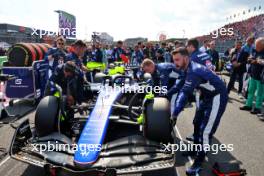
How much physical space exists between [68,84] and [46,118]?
3.59 feet

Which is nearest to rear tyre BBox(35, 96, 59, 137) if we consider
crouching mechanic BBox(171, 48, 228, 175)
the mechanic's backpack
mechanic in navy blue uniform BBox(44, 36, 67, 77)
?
crouching mechanic BBox(171, 48, 228, 175)

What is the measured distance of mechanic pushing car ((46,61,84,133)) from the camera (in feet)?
14.0

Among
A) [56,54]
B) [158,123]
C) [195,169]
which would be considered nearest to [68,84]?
[158,123]

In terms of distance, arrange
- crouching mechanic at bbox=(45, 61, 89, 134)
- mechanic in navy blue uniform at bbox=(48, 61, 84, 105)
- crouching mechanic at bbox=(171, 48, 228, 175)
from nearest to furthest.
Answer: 1. crouching mechanic at bbox=(171, 48, 228, 175)
2. crouching mechanic at bbox=(45, 61, 89, 134)
3. mechanic in navy blue uniform at bbox=(48, 61, 84, 105)

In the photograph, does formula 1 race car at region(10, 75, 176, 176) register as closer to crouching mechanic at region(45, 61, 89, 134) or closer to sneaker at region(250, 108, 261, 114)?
crouching mechanic at region(45, 61, 89, 134)

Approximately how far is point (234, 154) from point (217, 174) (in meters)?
0.96

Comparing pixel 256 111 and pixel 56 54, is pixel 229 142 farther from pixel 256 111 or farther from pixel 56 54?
pixel 56 54

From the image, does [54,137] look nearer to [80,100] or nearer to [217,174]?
[80,100]

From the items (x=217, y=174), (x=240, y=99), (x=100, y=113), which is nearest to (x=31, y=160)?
(x=100, y=113)

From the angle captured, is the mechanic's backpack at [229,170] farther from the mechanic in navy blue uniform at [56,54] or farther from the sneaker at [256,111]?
the mechanic in navy blue uniform at [56,54]

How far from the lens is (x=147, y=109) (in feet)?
11.8

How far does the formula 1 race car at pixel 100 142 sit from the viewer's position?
114 inches

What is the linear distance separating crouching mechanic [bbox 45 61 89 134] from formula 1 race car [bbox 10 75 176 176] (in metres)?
0.21

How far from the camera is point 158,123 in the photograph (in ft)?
11.5
